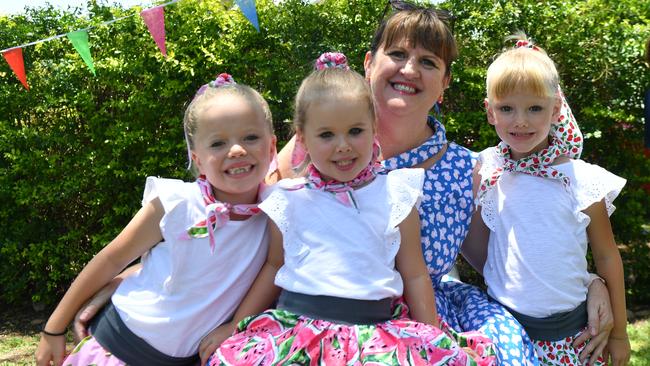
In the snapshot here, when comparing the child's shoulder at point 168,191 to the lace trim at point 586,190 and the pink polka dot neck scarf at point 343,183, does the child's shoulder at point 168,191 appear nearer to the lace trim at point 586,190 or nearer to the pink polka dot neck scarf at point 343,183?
the pink polka dot neck scarf at point 343,183

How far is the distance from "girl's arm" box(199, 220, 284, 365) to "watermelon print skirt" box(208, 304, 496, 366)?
0.09 meters

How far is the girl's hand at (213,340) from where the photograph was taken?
99.3 inches

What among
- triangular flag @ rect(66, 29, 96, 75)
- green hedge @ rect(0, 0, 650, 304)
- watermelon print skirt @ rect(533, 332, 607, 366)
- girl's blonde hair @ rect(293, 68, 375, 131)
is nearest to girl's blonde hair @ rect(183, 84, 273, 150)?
girl's blonde hair @ rect(293, 68, 375, 131)

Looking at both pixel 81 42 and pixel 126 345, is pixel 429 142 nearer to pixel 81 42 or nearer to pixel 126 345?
pixel 126 345

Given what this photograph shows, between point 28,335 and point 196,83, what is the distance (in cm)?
248

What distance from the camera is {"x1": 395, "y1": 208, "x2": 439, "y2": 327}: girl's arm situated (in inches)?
100

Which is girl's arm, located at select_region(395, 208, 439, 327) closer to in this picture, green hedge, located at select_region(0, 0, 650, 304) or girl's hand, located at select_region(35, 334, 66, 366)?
girl's hand, located at select_region(35, 334, 66, 366)

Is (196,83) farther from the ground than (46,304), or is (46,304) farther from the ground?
(196,83)

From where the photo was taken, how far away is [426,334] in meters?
2.40

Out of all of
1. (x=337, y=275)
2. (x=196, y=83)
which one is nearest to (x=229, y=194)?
(x=337, y=275)

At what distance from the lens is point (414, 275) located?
8.46ft

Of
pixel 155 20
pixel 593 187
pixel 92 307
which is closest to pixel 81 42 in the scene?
pixel 155 20

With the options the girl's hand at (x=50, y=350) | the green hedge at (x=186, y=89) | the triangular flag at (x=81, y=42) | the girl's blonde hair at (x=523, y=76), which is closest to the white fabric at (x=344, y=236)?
the girl's blonde hair at (x=523, y=76)

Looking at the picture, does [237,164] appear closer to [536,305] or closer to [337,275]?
[337,275]
